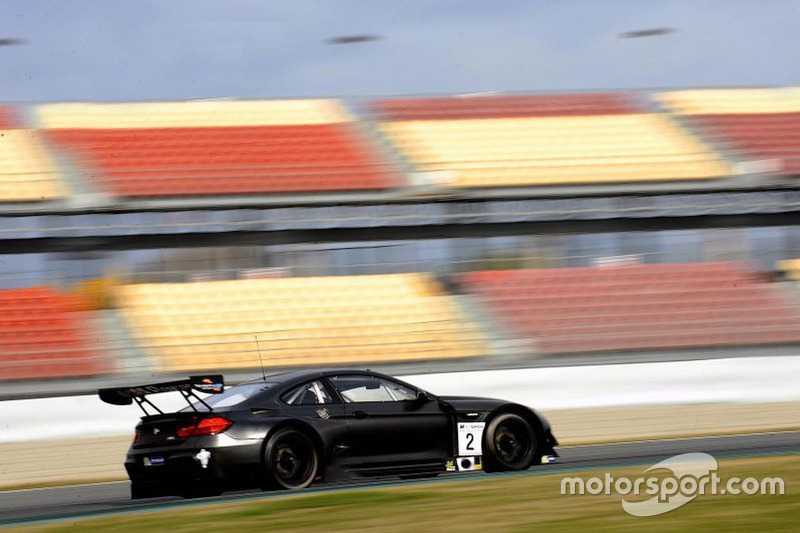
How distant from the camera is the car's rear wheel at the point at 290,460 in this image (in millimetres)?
9539

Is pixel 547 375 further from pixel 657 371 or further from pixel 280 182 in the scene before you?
pixel 280 182

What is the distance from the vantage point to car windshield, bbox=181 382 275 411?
9.88 m

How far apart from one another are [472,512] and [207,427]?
2.76 metres

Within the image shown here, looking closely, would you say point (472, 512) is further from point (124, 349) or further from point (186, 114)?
point (186, 114)

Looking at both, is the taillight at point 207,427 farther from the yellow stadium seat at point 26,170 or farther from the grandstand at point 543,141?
the grandstand at point 543,141

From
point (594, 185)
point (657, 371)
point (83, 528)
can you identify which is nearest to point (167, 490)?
point (83, 528)

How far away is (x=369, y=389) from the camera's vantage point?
34.2 ft

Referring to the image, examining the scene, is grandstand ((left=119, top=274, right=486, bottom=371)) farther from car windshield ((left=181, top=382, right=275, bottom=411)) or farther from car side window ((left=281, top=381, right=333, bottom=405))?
car side window ((left=281, top=381, right=333, bottom=405))

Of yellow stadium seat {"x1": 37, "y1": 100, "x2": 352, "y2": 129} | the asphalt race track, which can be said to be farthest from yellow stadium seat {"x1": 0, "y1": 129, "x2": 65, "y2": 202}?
the asphalt race track

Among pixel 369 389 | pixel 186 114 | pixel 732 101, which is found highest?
pixel 186 114

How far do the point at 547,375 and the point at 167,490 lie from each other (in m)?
8.70

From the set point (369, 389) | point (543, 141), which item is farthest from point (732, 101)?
point (369, 389)

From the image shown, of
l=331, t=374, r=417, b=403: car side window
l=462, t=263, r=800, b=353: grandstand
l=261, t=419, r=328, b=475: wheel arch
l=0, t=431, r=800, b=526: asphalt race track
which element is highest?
l=462, t=263, r=800, b=353: grandstand

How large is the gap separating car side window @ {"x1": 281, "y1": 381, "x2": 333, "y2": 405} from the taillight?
621 millimetres
